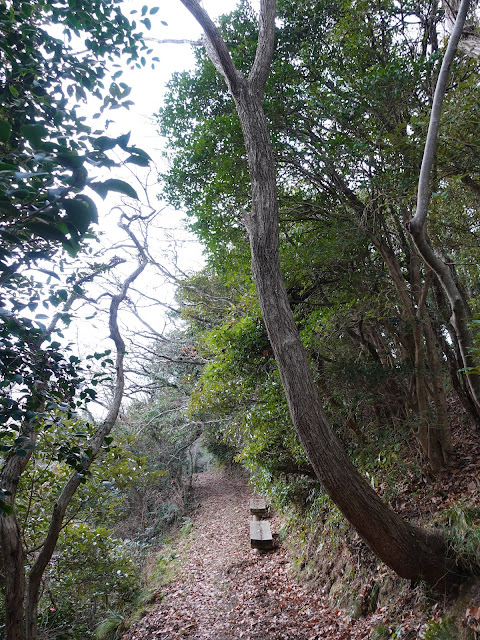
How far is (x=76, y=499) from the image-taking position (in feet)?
16.7

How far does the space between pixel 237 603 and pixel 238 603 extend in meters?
0.03

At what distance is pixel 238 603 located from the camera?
19.5 ft

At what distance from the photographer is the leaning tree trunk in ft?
11.6

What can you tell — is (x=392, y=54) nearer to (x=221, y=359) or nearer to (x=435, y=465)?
(x=221, y=359)

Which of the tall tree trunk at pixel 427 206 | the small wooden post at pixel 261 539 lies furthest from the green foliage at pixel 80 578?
the tall tree trunk at pixel 427 206

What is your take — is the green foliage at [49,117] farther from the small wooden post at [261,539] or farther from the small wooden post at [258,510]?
the small wooden post at [258,510]

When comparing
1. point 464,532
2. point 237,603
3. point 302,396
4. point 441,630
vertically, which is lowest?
point 237,603

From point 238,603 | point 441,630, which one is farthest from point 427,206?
point 238,603

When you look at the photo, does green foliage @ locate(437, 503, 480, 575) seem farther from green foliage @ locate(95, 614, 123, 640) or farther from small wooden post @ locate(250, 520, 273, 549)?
green foliage @ locate(95, 614, 123, 640)

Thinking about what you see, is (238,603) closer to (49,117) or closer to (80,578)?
(80,578)

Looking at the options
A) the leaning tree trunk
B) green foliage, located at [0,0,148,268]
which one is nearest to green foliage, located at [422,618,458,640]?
the leaning tree trunk

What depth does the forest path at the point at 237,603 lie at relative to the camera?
4742 mm

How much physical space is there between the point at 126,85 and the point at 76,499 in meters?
4.94

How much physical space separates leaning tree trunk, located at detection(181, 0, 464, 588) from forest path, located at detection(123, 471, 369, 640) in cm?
114
